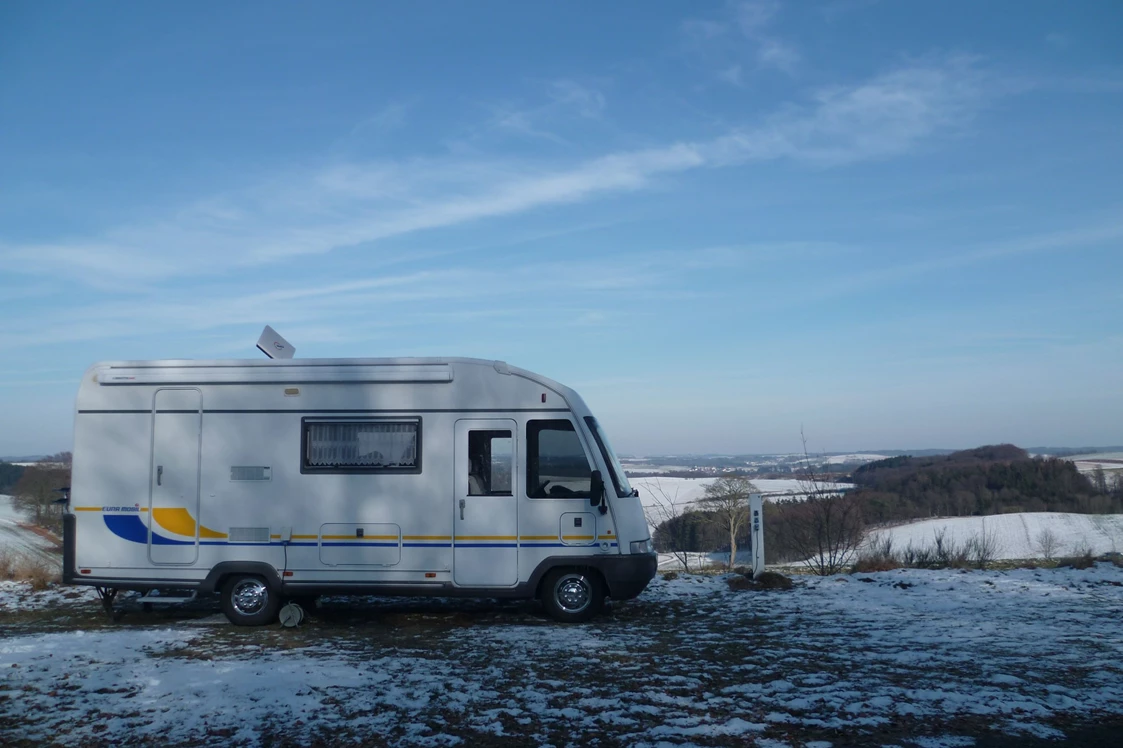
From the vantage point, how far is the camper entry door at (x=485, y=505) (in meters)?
9.12

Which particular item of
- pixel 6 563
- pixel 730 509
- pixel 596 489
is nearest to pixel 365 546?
pixel 596 489

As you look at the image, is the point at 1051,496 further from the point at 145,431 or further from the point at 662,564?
the point at 145,431

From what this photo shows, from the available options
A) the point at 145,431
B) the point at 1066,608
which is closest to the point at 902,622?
the point at 1066,608

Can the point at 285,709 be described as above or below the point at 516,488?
below

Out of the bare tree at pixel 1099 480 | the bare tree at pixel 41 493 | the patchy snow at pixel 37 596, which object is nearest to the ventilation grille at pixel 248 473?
the patchy snow at pixel 37 596

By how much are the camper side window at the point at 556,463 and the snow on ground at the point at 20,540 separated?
924cm

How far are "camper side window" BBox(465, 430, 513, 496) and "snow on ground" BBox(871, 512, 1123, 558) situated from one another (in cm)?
928

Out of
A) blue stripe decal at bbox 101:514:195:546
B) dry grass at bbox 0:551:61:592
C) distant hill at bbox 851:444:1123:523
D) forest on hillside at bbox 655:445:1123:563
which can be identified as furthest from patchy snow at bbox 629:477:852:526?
dry grass at bbox 0:551:61:592

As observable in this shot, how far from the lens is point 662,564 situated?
14688 mm

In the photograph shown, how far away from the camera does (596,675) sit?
6648 millimetres

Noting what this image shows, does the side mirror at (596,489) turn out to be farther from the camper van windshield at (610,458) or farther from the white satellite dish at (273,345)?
the white satellite dish at (273,345)

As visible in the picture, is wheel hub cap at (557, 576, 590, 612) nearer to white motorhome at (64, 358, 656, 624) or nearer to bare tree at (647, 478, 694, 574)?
white motorhome at (64, 358, 656, 624)

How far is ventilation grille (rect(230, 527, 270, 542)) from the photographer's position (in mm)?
9219

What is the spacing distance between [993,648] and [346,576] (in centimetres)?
658
